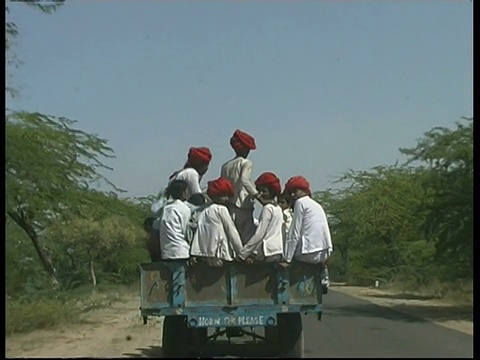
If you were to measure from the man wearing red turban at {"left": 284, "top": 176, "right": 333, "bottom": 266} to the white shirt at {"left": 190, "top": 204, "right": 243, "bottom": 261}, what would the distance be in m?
0.56

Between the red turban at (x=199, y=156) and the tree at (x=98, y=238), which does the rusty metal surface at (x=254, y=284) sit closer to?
the red turban at (x=199, y=156)

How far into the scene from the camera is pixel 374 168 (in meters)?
52.2

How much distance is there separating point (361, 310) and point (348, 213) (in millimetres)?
25768

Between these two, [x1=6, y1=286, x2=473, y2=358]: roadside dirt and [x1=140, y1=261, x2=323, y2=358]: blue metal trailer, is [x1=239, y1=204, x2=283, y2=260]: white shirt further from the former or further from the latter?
[x1=6, y1=286, x2=473, y2=358]: roadside dirt

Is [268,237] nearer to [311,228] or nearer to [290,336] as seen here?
[311,228]

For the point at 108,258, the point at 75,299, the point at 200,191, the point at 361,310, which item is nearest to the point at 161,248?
the point at 200,191

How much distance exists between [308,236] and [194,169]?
6.42ft

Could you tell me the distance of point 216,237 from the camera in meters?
9.55

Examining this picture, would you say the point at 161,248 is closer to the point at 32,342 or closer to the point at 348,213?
the point at 32,342

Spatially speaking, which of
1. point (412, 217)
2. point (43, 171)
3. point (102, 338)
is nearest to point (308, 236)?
point (102, 338)

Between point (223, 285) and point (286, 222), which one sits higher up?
point (286, 222)

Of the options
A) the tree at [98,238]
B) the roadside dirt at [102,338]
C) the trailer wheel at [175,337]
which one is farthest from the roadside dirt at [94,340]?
the tree at [98,238]

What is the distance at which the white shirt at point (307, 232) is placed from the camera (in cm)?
955

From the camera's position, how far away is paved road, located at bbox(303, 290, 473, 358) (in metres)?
13.0
